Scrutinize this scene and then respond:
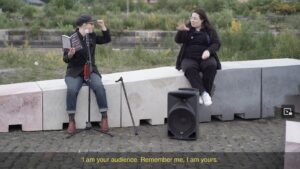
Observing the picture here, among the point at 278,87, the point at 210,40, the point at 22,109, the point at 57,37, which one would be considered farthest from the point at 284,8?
the point at 22,109

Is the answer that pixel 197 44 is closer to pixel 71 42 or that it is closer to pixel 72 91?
pixel 71 42

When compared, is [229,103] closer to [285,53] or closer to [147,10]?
[285,53]

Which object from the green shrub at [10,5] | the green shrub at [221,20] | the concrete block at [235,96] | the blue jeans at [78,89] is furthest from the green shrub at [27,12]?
the blue jeans at [78,89]

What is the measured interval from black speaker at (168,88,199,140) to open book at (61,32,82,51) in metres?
1.55

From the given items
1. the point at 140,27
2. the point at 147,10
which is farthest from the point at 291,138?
the point at 147,10

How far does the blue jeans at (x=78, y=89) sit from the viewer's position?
903 centimetres

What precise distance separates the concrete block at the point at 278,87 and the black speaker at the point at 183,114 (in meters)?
2.01

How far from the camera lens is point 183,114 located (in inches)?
342

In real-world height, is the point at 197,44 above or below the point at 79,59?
above

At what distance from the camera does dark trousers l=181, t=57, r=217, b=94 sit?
964 centimetres

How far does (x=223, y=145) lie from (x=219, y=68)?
Result: 1838 mm

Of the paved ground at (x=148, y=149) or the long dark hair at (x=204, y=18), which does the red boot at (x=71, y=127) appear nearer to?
the paved ground at (x=148, y=149)

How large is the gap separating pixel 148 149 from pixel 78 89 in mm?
1557

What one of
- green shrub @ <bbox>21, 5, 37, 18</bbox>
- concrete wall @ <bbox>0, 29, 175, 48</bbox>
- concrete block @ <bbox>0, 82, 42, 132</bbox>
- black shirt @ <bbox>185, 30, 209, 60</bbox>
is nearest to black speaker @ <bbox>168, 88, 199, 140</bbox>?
black shirt @ <bbox>185, 30, 209, 60</bbox>
